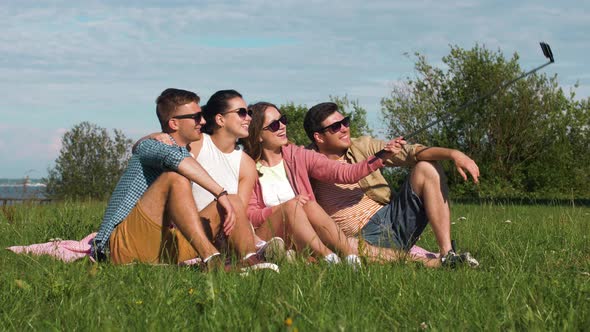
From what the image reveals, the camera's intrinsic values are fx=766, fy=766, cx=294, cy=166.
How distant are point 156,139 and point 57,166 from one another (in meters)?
42.7

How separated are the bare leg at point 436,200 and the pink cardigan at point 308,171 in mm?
333

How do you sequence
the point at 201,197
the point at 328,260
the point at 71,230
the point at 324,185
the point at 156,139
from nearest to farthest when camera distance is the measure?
the point at 328,260 → the point at 156,139 → the point at 201,197 → the point at 324,185 → the point at 71,230

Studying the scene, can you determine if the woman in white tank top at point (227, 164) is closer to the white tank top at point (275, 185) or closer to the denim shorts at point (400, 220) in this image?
the white tank top at point (275, 185)

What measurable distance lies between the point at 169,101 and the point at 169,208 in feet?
3.23

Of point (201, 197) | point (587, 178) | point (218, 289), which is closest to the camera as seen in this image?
point (218, 289)

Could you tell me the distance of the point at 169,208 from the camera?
5152mm

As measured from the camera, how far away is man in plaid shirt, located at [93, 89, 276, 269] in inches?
200

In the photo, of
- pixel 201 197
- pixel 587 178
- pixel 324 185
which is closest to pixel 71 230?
pixel 201 197

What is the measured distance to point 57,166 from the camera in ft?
151

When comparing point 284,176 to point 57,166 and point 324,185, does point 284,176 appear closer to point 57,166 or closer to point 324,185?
point 324,185

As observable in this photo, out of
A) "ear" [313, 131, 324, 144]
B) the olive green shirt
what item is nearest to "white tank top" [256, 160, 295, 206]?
"ear" [313, 131, 324, 144]

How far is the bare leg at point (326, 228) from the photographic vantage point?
17.8 feet

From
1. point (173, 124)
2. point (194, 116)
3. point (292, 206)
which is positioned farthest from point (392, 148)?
point (173, 124)

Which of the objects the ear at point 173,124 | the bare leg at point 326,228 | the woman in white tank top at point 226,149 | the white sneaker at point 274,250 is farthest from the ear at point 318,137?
the white sneaker at point 274,250
